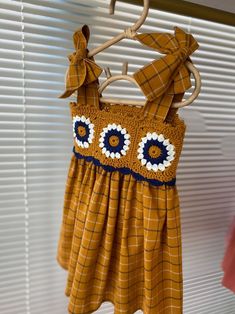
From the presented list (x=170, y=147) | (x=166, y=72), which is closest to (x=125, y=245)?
(x=170, y=147)

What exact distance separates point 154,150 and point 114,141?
89 millimetres

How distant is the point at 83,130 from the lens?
1.97ft

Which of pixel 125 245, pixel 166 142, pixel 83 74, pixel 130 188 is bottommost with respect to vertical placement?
pixel 125 245

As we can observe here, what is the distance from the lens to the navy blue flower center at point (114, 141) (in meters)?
0.55

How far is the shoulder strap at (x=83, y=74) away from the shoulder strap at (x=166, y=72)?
0.39 ft

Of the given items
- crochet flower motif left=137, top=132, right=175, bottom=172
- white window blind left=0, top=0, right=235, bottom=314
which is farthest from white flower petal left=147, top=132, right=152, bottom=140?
white window blind left=0, top=0, right=235, bottom=314

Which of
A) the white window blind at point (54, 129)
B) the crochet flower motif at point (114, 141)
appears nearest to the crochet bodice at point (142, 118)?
the crochet flower motif at point (114, 141)

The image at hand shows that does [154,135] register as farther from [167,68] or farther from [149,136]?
[167,68]

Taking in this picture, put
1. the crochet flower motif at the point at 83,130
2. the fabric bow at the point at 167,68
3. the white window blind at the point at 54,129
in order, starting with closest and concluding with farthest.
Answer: the fabric bow at the point at 167,68, the crochet flower motif at the point at 83,130, the white window blind at the point at 54,129

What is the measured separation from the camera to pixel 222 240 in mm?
1151

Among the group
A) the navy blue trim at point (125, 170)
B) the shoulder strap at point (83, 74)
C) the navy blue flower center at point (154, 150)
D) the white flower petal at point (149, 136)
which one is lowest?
the navy blue trim at point (125, 170)

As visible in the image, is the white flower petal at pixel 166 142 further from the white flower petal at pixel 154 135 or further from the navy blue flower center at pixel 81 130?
the navy blue flower center at pixel 81 130

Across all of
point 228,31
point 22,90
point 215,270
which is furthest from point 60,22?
point 215,270

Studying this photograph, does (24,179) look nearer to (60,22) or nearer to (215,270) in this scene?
(60,22)
